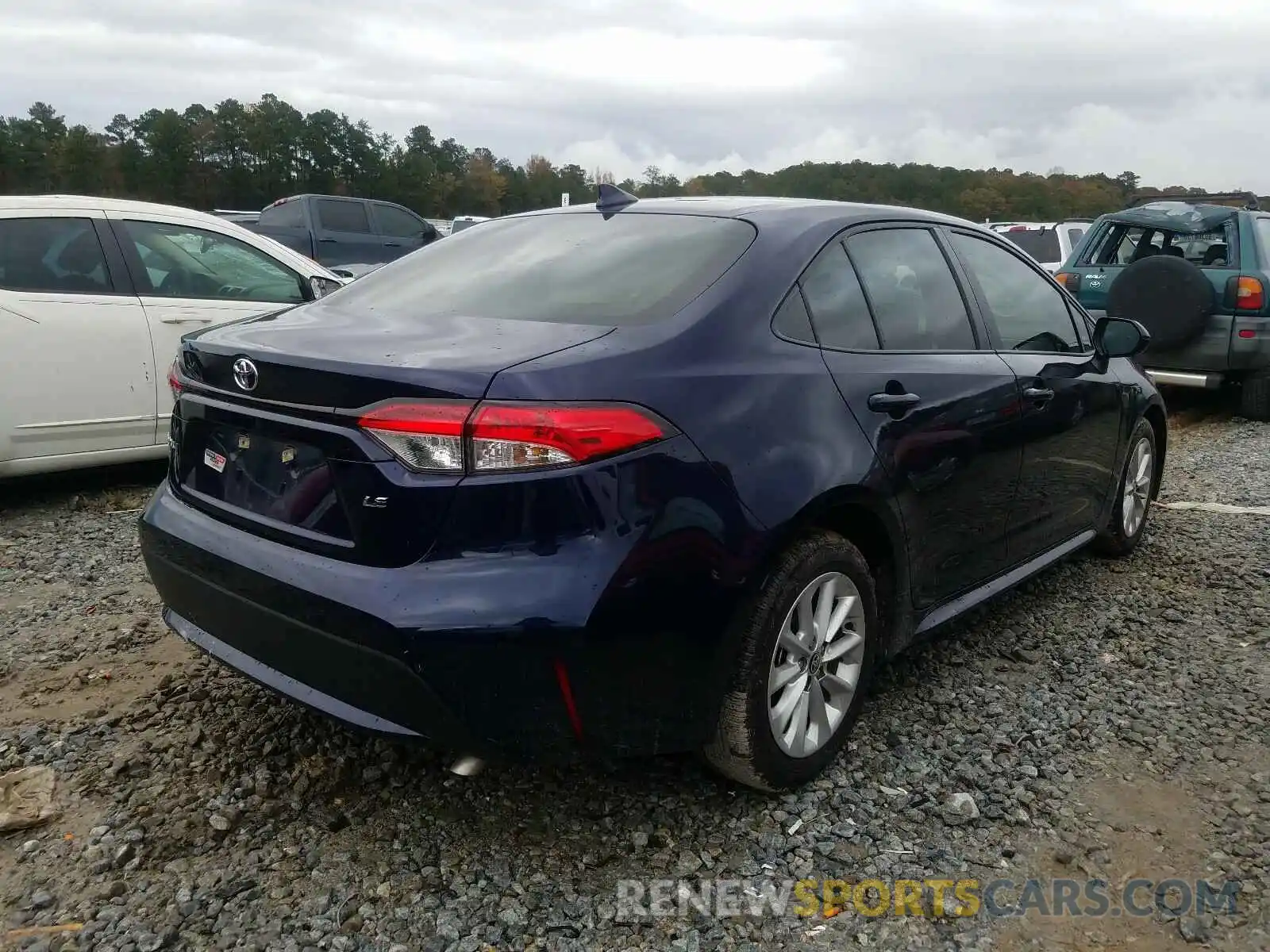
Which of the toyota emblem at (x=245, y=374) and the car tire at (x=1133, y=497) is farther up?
the toyota emblem at (x=245, y=374)

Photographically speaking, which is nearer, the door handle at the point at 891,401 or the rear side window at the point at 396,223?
the door handle at the point at 891,401

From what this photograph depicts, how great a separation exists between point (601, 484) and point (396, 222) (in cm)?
1566

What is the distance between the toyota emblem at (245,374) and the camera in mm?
2309

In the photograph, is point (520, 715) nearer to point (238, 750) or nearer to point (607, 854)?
point (607, 854)

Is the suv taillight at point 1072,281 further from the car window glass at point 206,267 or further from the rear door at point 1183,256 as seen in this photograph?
the car window glass at point 206,267

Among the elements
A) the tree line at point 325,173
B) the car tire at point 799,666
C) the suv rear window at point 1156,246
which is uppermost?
the tree line at point 325,173

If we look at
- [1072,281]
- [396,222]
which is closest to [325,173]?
[396,222]

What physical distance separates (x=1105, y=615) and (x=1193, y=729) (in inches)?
36.8

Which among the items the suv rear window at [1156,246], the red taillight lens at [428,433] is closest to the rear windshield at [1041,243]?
the suv rear window at [1156,246]

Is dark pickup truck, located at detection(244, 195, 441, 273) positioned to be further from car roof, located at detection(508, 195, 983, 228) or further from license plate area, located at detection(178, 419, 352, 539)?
license plate area, located at detection(178, 419, 352, 539)

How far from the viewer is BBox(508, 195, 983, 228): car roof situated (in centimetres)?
287

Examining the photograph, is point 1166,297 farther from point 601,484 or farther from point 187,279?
point 601,484

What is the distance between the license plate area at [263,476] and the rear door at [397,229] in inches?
552

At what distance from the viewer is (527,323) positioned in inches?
94.9
